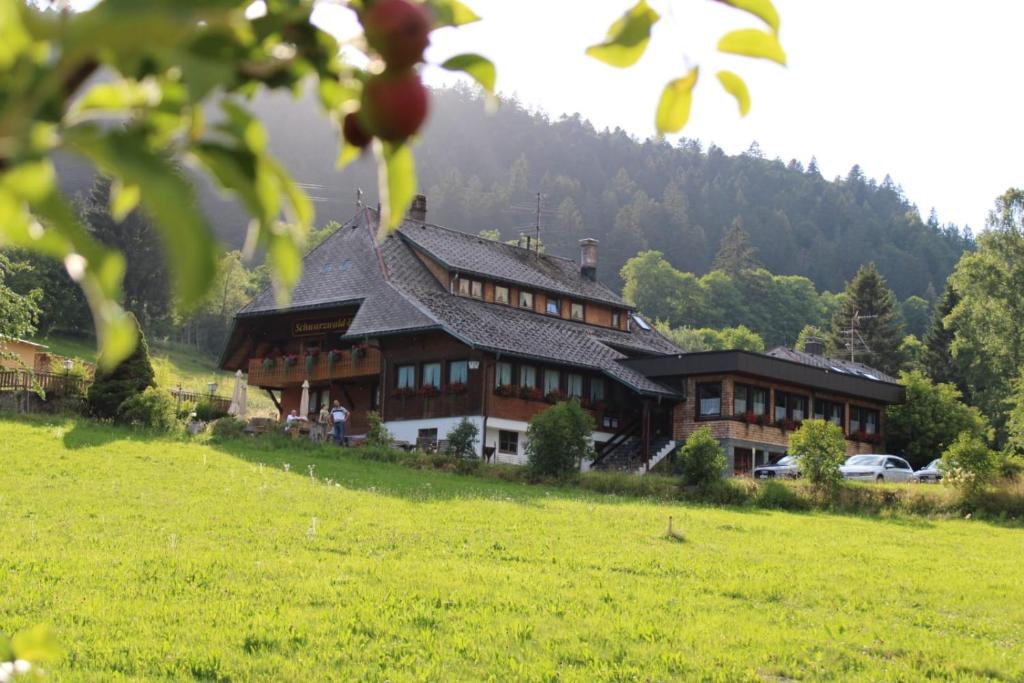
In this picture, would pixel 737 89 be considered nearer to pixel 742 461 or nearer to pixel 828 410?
pixel 742 461

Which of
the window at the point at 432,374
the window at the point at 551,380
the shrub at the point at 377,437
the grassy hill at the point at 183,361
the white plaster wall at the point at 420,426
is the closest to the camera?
the shrub at the point at 377,437

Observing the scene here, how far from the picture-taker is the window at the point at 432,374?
40.2 meters

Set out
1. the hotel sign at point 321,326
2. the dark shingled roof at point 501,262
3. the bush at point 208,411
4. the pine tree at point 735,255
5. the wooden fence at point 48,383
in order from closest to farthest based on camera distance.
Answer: the wooden fence at point 48,383
the bush at point 208,411
the hotel sign at point 321,326
the dark shingled roof at point 501,262
the pine tree at point 735,255

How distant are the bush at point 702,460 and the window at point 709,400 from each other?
1176 centimetres

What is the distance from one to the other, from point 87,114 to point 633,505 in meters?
25.9

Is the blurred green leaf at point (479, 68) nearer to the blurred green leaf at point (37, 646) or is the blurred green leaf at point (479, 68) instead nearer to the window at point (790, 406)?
the blurred green leaf at point (37, 646)

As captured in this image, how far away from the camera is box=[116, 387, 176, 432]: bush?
110 feet

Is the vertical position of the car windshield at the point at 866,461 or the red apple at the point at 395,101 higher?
the car windshield at the point at 866,461

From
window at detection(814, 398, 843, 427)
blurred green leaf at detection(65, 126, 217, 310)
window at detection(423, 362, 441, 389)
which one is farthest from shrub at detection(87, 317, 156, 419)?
blurred green leaf at detection(65, 126, 217, 310)

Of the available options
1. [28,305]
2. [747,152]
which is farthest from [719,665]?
[747,152]

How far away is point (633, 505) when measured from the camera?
26406 millimetres

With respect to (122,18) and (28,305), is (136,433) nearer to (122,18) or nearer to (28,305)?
(28,305)

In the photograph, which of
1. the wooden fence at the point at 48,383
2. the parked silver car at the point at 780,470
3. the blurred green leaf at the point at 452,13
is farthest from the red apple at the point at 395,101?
the parked silver car at the point at 780,470

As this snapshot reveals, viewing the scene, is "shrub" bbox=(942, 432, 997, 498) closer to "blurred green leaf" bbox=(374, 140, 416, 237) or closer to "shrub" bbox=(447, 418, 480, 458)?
"shrub" bbox=(447, 418, 480, 458)
